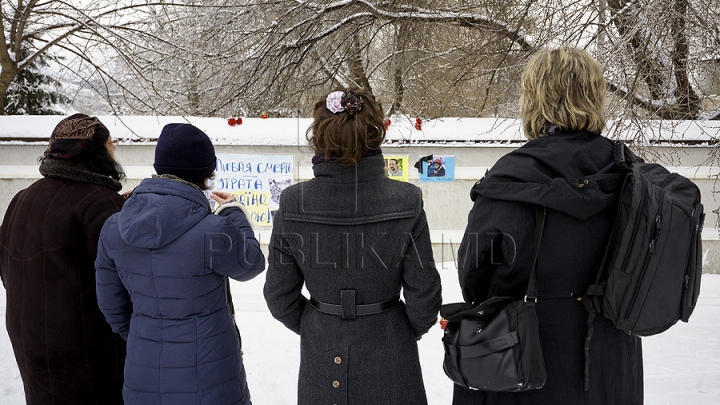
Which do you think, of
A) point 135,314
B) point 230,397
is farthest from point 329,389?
point 135,314

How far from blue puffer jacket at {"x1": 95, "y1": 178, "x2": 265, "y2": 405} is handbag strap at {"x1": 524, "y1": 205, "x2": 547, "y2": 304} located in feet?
3.70

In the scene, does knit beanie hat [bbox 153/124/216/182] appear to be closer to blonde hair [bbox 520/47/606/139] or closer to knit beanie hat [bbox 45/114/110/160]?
knit beanie hat [bbox 45/114/110/160]

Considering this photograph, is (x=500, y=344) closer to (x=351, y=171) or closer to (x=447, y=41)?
(x=351, y=171)

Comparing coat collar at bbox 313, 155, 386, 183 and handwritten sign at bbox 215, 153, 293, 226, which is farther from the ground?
coat collar at bbox 313, 155, 386, 183

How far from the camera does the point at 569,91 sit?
174 cm

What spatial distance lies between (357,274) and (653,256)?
1024 millimetres

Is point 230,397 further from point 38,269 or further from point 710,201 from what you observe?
point 710,201

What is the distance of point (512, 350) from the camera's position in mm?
1667

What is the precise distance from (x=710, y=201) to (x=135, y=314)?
7.00 m

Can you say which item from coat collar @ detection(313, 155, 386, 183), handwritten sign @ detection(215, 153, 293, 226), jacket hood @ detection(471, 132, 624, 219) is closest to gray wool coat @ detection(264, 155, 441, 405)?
coat collar @ detection(313, 155, 386, 183)

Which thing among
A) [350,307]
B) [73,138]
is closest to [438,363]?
[350,307]

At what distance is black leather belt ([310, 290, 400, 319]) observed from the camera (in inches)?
74.6

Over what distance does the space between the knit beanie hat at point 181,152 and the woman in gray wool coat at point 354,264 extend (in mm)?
493

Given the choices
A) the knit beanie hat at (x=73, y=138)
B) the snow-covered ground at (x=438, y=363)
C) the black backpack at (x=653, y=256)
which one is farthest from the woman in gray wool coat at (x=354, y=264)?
the snow-covered ground at (x=438, y=363)
